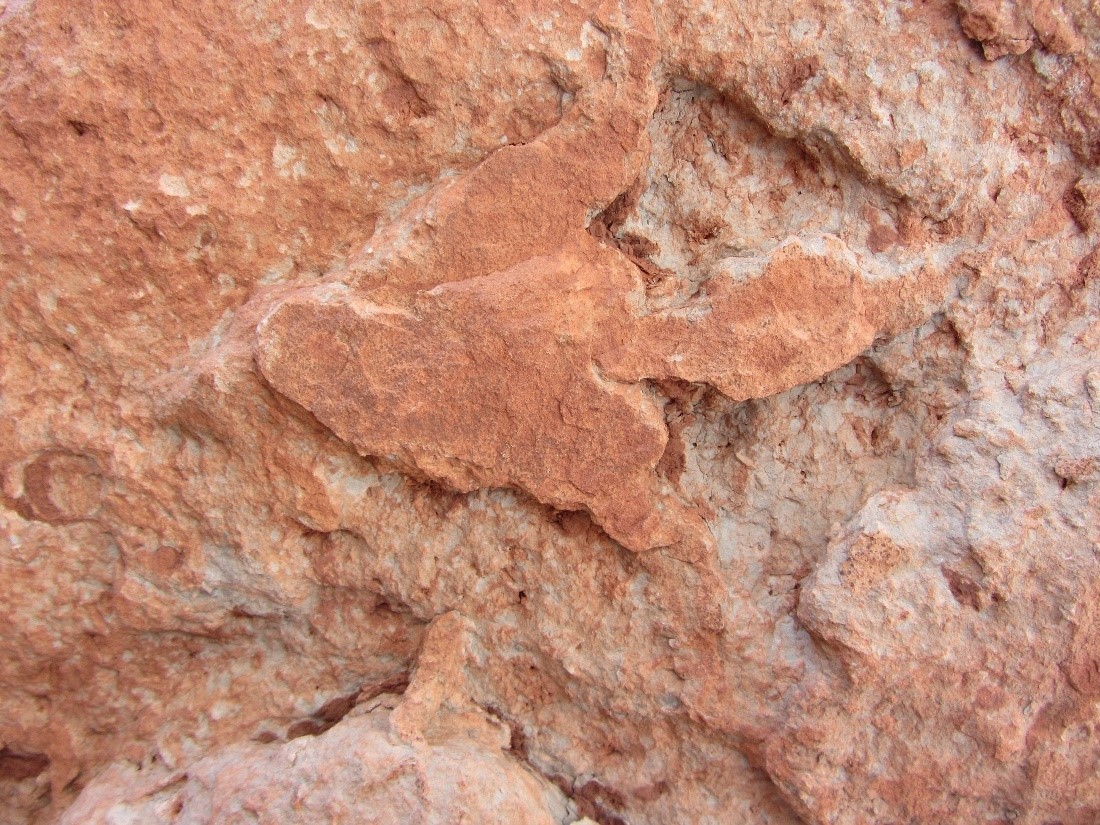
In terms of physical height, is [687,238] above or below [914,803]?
above

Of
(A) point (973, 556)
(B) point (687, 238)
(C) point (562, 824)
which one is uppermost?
(B) point (687, 238)

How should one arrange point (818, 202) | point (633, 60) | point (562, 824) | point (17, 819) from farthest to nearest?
1. point (17, 819)
2. point (562, 824)
3. point (818, 202)
4. point (633, 60)

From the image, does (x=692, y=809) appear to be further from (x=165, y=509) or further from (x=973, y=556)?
Answer: (x=165, y=509)

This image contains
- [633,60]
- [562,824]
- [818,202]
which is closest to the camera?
[633,60]

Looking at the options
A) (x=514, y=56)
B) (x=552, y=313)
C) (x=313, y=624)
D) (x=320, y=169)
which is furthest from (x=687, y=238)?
(x=313, y=624)

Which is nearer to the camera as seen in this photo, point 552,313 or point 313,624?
point 552,313

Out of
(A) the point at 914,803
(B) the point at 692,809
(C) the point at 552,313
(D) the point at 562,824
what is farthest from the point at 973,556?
(D) the point at 562,824
